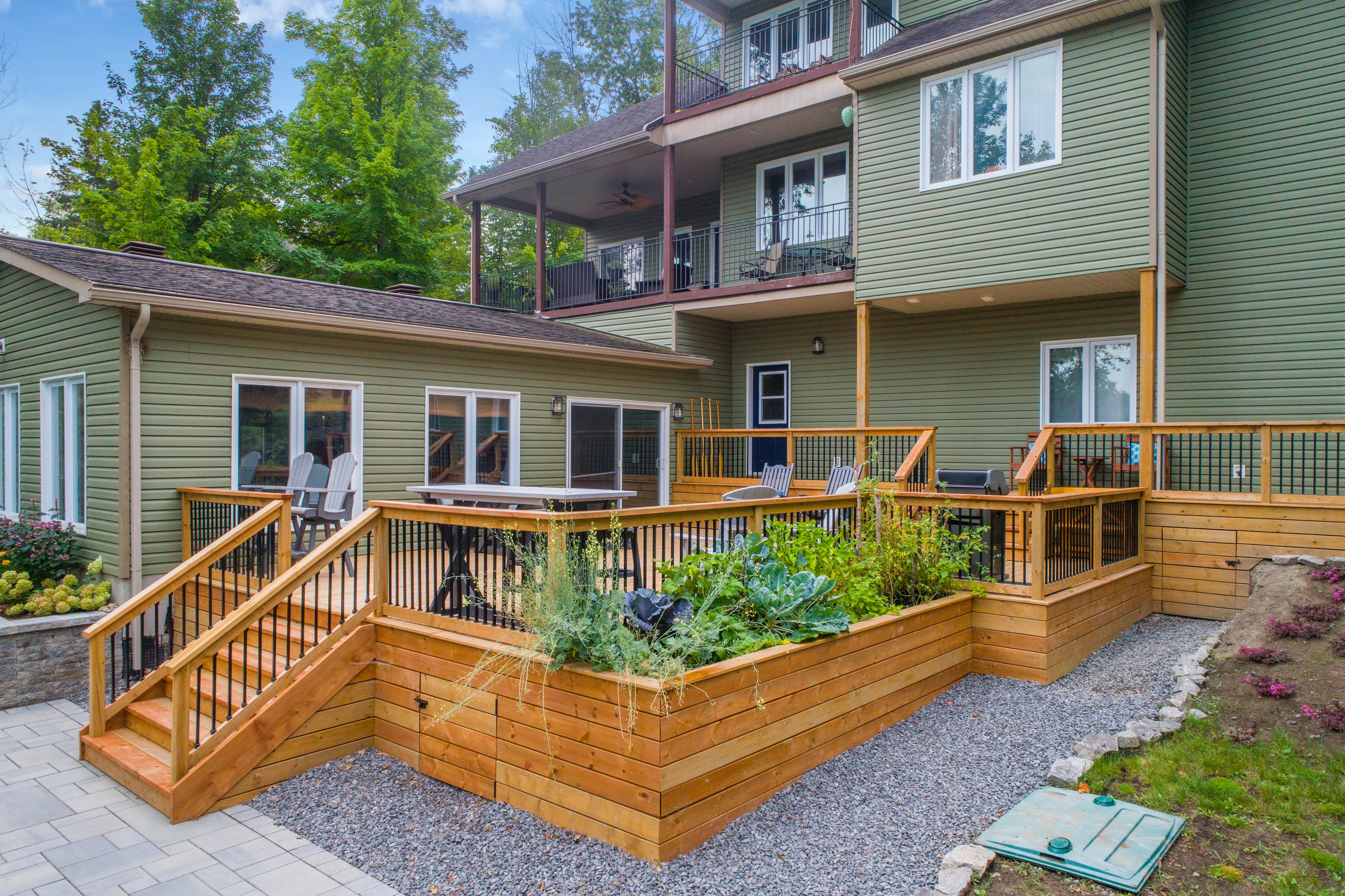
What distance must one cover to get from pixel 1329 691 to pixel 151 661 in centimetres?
857

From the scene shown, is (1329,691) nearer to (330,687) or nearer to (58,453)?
(330,687)

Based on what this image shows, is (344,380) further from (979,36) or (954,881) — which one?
(979,36)

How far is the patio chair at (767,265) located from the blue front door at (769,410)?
1555 mm

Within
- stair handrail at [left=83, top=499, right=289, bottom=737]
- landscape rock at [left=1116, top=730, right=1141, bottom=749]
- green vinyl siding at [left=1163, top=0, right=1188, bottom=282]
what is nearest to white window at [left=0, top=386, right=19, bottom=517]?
stair handrail at [left=83, top=499, right=289, bottom=737]

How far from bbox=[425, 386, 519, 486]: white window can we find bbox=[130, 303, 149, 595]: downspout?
8.67 ft

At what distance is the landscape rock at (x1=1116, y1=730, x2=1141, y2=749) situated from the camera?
13.2 feet

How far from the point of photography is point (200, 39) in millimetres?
23531

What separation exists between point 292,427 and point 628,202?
8.79 meters

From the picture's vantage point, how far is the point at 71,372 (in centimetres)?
745

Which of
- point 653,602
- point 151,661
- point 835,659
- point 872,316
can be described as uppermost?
point 872,316

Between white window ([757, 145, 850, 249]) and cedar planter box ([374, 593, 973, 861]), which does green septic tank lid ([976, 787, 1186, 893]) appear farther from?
white window ([757, 145, 850, 249])

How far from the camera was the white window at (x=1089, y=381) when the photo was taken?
961 centimetres

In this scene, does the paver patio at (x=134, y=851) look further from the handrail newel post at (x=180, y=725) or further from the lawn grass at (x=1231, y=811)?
the lawn grass at (x=1231, y=811)

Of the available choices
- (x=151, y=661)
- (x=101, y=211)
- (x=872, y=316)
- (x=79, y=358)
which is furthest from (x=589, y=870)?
(x=101, y=211)
